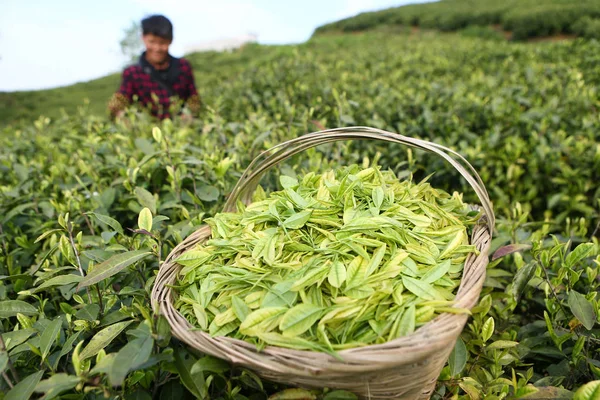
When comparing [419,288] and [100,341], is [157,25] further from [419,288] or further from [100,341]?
[419,288]

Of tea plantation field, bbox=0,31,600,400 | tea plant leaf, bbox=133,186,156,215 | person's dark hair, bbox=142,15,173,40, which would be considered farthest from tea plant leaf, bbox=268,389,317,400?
person's dark hair, bbox=142,15,173,40

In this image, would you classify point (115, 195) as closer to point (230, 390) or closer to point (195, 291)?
point (195, 291)

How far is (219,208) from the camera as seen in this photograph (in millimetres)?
1781

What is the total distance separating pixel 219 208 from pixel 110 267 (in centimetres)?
71

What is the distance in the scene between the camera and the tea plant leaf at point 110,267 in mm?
1070

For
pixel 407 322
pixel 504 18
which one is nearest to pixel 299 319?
pixel 407 322

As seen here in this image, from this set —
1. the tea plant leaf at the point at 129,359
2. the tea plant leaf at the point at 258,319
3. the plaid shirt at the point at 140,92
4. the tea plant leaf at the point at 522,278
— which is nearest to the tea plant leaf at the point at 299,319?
the tea plant leaf at the point at 258,319

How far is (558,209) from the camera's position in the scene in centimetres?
246

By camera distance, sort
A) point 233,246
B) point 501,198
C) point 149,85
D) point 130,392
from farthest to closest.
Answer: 1. point 149,85
2. point 501,198
3. point 233,246
4. point 130,392

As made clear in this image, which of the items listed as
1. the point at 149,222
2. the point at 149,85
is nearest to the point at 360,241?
the point at 149,222

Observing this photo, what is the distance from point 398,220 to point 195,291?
0.62 metres

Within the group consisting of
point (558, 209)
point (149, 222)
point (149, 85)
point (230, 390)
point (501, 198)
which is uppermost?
point (149, 85)

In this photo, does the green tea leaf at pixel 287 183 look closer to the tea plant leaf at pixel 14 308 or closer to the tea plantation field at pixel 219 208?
the tea plantation field at pixel 219 208

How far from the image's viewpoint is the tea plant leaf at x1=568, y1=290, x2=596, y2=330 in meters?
1.12
